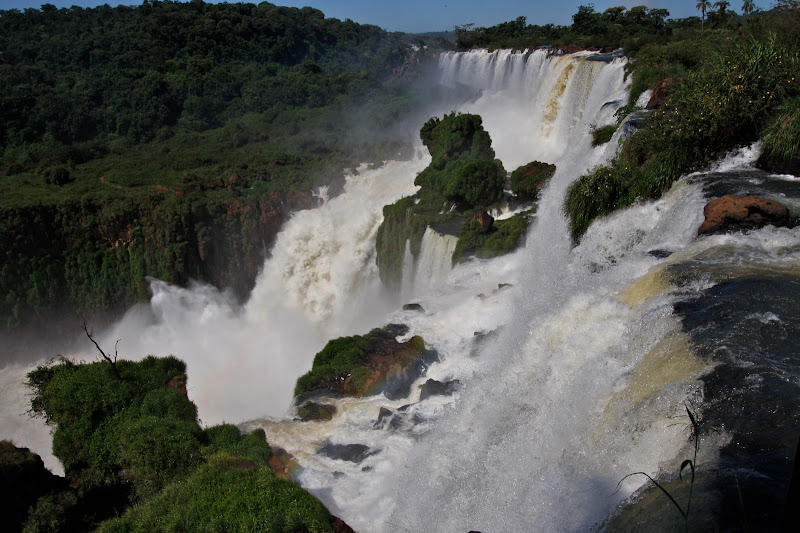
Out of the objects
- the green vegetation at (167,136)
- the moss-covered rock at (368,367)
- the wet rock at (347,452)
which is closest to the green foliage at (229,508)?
the wet rock at (347,452)

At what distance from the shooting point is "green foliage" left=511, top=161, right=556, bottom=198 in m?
17.8

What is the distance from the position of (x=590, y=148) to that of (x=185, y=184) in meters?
18.8

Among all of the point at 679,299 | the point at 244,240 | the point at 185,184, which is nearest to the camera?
the point at 679,299

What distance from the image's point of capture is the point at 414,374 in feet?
36.1

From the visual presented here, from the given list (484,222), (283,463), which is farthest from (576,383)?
(484,222)

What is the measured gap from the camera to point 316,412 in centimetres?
1008

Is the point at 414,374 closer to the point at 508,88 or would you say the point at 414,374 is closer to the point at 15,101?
the point at 508,88

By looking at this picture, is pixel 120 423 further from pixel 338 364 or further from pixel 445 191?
pixel 445 191

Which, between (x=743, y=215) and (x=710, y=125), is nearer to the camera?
(x=743, y=215)

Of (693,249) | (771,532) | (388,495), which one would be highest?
(693,249)

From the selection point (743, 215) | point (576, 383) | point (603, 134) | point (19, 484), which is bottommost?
point (19, 484)

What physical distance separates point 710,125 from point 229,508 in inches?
444

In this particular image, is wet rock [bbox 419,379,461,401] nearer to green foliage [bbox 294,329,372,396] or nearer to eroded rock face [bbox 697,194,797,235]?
green foliage [bbox 294,329,372,396]

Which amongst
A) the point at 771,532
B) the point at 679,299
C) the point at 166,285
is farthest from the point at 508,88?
the point at 771,532
